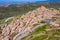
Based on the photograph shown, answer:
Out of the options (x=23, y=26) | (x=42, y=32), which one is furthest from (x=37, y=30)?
(x=23, y=26)

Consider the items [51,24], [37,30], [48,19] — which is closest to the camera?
[37,30]

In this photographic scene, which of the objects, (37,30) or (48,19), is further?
(48,19)

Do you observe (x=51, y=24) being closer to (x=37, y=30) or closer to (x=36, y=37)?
(x=37, y=30)

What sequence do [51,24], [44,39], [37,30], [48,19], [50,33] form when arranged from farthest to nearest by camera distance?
[48,19], [51,24], [37,30], [50,33], [44,39]

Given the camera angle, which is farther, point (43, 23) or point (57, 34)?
point (43, 23)

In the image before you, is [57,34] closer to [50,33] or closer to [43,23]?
[50,33]

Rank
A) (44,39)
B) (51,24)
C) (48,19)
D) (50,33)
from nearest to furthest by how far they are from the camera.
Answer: (44,39) → (50,33) → (51,24) → (48,19)

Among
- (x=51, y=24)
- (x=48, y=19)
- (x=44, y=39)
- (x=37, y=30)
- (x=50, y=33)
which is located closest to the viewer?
(x=44, y=39)

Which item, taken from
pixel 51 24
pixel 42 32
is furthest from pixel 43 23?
pixel 42 32
